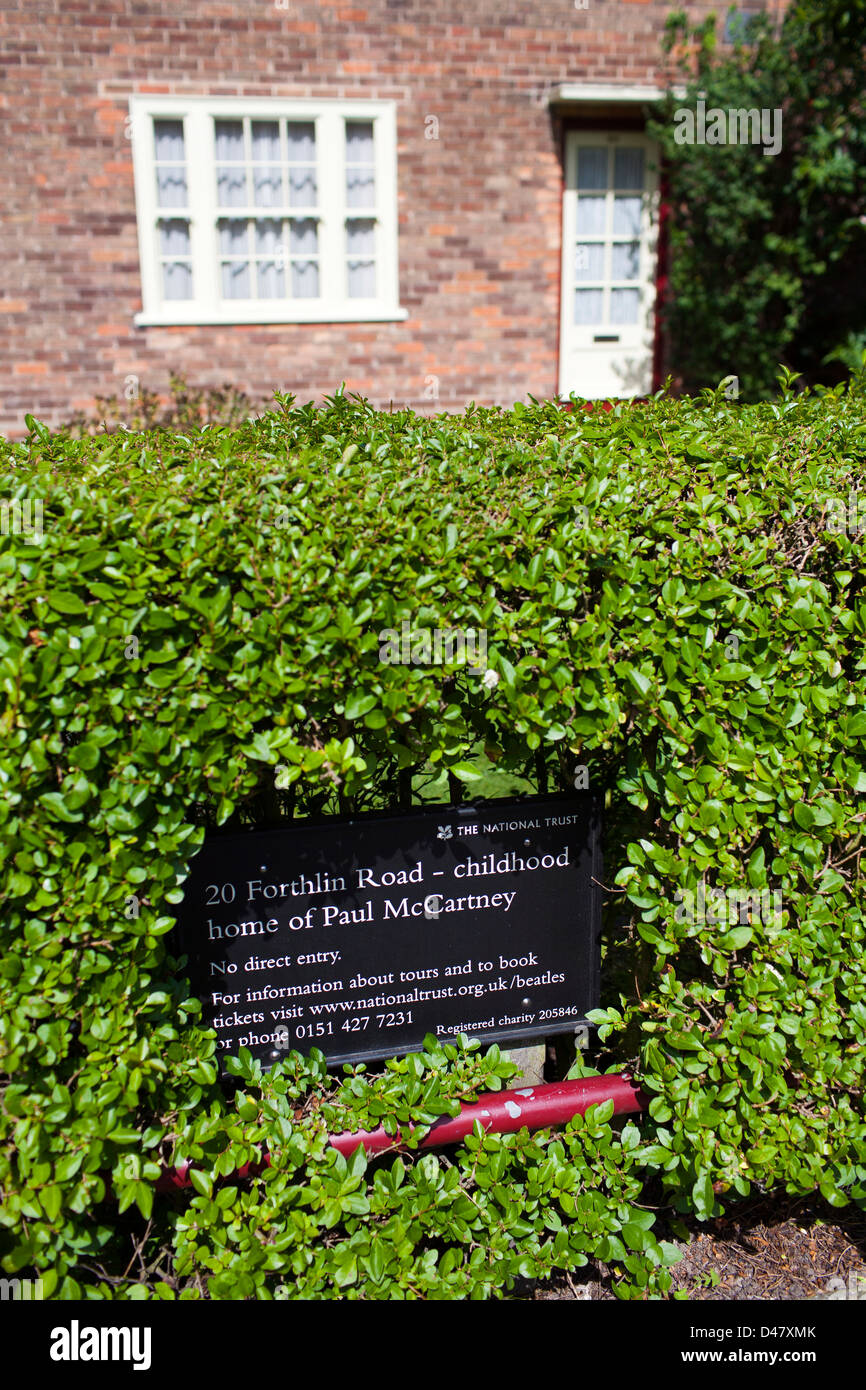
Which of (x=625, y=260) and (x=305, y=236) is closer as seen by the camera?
(x=305, y=236)

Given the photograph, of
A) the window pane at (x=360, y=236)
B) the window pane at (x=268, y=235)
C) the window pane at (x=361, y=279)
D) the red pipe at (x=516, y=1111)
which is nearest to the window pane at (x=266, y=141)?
the window pane at (x=268, y=235)

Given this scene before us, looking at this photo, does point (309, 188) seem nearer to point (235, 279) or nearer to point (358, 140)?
point (358, 140)

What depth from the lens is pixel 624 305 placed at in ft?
32.6

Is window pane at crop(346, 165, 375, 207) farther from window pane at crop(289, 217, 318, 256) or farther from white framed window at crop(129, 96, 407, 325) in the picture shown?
window pane at crop(289, 217, 318, 256)

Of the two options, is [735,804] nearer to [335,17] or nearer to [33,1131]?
[33,1131]

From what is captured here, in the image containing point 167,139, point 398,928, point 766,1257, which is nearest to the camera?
point 398,928

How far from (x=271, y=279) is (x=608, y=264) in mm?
3177

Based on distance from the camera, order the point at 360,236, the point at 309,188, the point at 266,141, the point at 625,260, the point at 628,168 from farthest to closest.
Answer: the point at 625,260
the point at 628,168
the point at 360,236
the point at 309,188
the point at 266,141

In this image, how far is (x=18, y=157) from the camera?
809 centimetres

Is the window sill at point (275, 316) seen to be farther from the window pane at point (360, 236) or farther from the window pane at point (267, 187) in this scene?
the window pane at point (267, 187)

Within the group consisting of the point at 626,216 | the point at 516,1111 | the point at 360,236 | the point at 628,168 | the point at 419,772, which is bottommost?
the point at 516,1111

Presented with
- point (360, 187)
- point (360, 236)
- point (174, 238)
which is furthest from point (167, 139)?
point (360, 236)

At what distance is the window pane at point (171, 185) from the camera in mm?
8570

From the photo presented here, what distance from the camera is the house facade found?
8.23 metres
